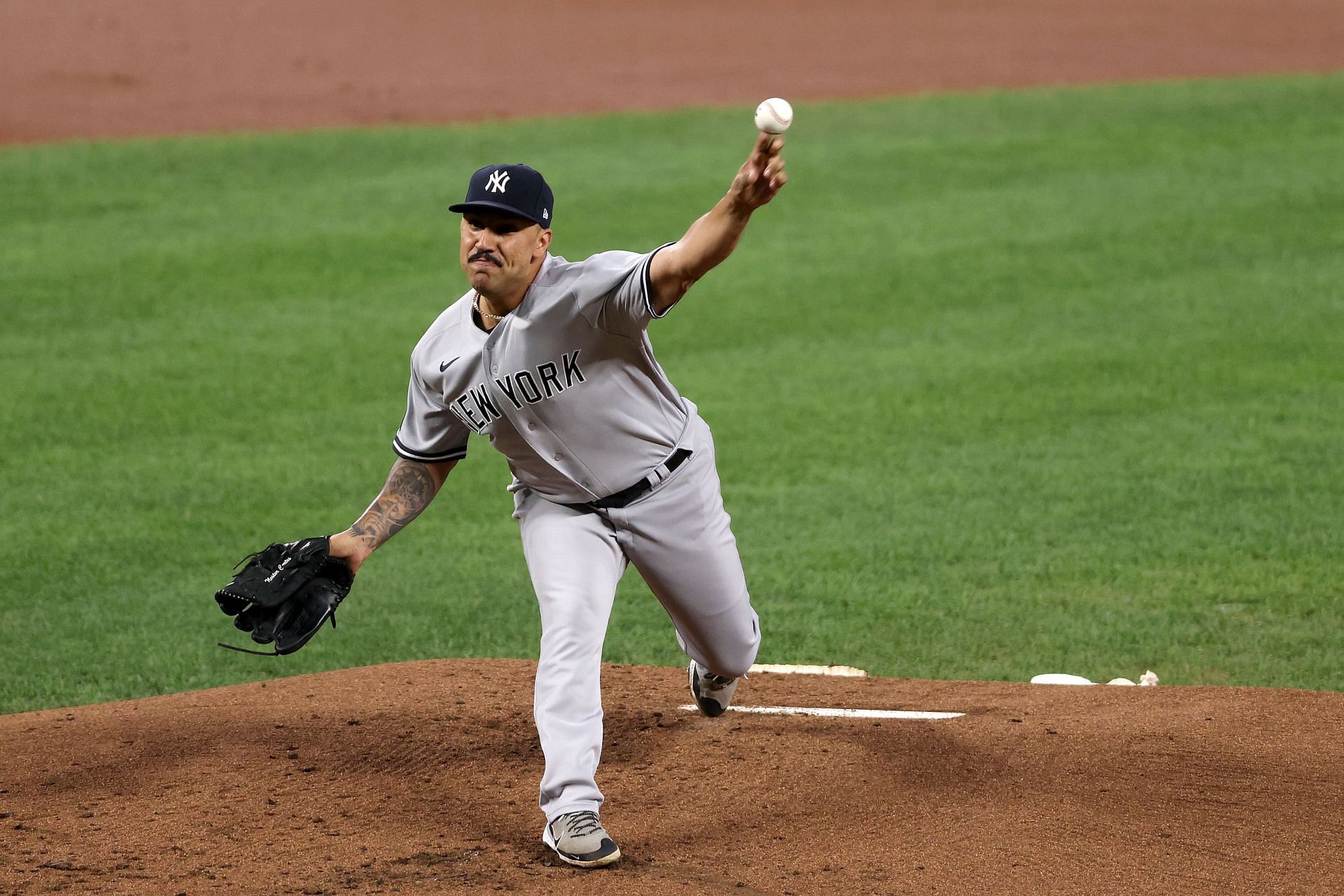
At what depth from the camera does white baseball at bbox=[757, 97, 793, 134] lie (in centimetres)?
366

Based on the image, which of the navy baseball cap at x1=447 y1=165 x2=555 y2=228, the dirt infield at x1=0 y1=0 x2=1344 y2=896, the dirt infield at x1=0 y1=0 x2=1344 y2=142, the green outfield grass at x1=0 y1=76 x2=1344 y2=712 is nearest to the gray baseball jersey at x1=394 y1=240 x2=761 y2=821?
the navy baseball cap at x1=447 y1=165 x2=555 y2=228

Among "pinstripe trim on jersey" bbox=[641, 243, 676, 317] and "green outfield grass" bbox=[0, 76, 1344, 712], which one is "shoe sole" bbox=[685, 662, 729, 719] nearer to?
"green outfield grass" bbox=[0, 76, 1344, 712]

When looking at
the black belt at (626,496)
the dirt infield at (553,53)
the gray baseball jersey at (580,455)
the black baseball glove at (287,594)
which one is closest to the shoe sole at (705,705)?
the gray baseball jersey at (580,455)

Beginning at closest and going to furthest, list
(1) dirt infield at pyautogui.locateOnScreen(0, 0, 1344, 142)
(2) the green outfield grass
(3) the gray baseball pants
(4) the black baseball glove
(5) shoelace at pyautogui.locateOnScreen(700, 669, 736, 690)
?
1. (3) the gray baseball pants
2. (4) the black baseball glove
3. (5) shoelace at pyautogui.locateOnScreen(700, 669, 736, 690)
4. (2) the green outfield grass
5. (1) dirt infield at pyautogui.locateOnScreen(0, 0, 1344, 142)

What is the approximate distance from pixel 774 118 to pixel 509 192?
34.9 inches

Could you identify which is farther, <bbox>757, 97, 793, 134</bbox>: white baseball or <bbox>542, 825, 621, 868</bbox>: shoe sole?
<bbox>542, 825, 621, 868</bbox>: shoe sole

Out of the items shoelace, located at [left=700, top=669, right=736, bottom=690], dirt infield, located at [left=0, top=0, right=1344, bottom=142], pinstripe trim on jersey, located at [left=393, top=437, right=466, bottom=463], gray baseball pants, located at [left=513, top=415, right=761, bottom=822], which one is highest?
dirt infield, located at [left=0, top=0, right=1344, bottom=142]

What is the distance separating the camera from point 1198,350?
10.3 m

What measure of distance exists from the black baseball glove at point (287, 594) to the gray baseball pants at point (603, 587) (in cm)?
58

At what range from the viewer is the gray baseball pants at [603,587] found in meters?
4.20

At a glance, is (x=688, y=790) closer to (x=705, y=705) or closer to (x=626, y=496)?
(x=705, y=705)

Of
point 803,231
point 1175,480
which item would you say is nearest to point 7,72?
point 803,231

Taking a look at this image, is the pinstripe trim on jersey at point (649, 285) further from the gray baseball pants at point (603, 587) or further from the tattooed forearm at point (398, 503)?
the tattooed forearm at point (398, 503)

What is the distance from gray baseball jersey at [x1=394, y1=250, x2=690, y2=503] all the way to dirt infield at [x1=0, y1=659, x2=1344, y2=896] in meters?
1.00
